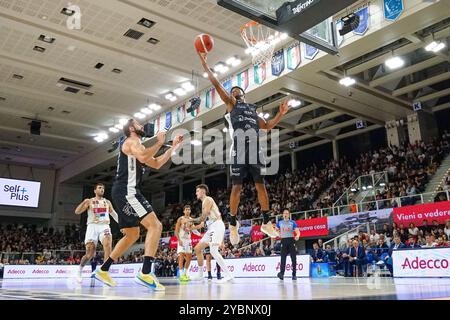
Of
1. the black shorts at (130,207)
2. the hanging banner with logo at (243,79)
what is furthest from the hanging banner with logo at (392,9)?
the black shorts at (130,207)

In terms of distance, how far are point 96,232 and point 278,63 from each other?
973 cm

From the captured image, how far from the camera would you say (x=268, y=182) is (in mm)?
28375

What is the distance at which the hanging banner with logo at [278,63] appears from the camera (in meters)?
15.4

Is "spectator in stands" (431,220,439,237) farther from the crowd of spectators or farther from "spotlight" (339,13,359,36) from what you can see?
"spotlight" (339,13,359,36)

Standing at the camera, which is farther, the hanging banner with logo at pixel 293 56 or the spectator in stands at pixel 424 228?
the hanging banner with logo at pixel 293 56

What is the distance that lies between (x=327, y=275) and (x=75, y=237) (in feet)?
81.8

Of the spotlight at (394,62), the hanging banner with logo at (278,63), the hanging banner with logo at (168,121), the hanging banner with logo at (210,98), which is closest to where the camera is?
the spotlight at (394,62)

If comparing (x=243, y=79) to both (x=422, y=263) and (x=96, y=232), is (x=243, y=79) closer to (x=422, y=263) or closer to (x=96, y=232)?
(x=422, y=263)

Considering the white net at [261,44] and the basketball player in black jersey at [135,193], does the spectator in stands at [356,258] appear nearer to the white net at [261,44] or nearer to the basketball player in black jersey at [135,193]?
the white net at [261,44]

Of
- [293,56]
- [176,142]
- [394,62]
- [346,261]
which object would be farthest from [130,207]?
[394,62]

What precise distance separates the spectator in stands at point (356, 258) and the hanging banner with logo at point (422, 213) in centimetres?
320

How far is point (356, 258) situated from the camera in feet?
41.9

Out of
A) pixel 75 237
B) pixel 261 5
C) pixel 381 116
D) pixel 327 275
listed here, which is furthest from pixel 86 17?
pixel 75 237
